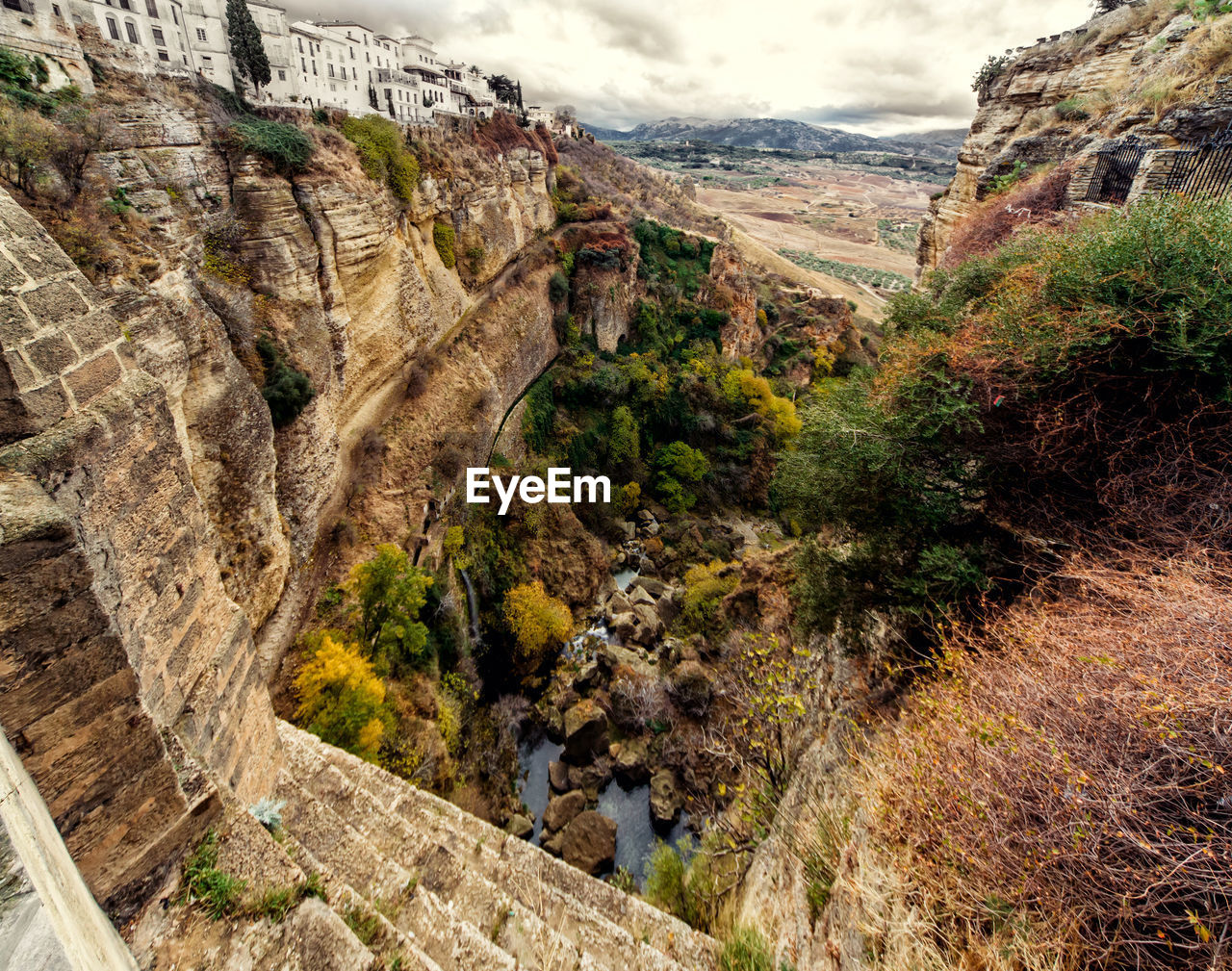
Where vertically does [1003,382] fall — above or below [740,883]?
above

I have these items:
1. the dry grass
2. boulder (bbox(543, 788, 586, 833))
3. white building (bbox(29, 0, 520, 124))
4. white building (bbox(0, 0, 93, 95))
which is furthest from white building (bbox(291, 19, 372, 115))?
boulder (bbox(543, 788, 586, 833))

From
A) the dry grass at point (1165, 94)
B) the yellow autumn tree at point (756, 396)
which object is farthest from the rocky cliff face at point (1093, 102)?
the yellow autumn tree at point (756, 396)

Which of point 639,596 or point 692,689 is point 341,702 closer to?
point 692,689

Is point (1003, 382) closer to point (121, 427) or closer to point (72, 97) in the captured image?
point (121, 427)

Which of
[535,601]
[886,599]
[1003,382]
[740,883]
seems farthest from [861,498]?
[535,601]

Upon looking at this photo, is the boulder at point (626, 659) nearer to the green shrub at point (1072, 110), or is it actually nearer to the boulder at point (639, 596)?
the boulder at point (639, 596)

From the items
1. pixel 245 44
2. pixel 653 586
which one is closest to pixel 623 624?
pixel 653 586
